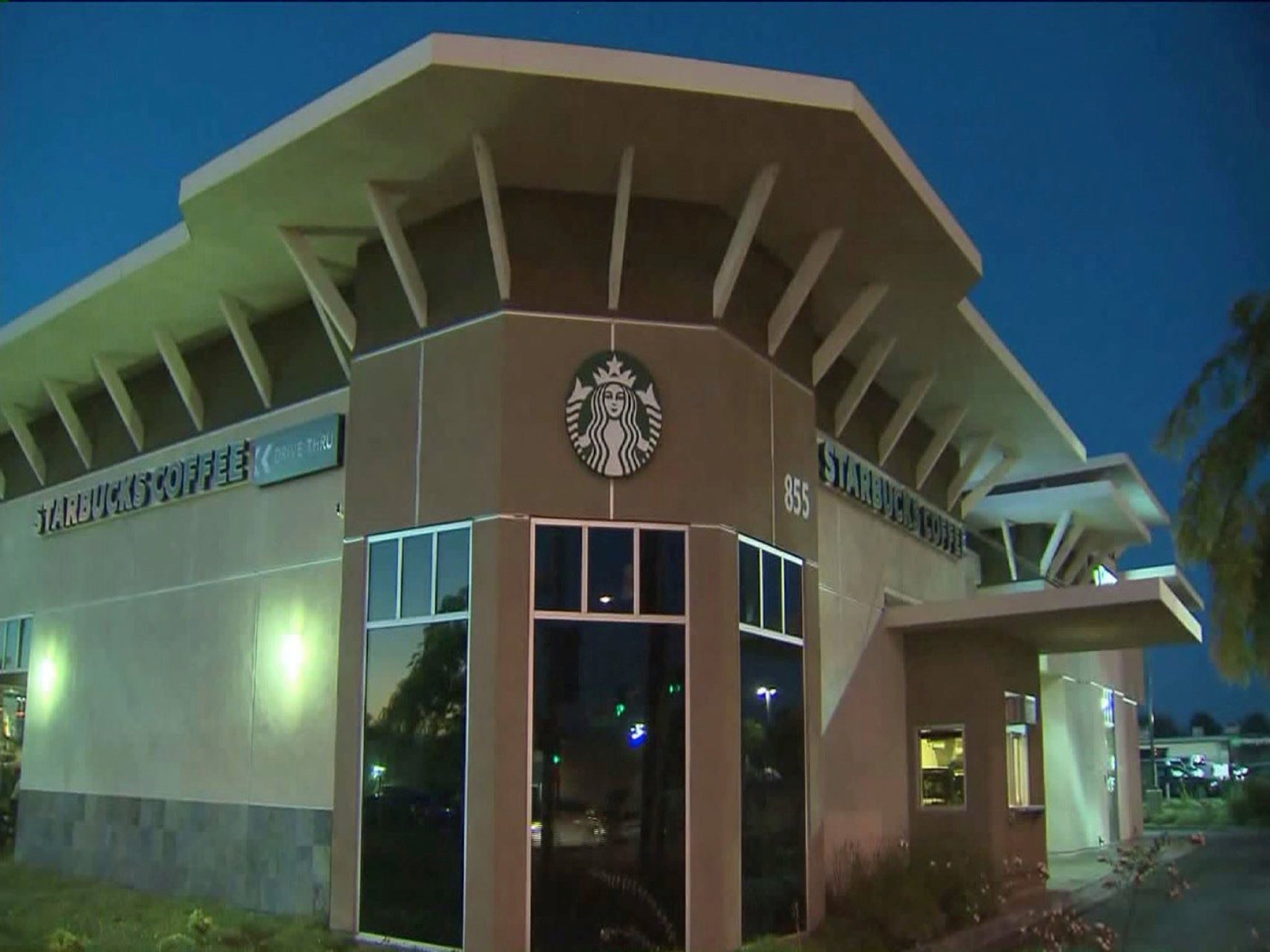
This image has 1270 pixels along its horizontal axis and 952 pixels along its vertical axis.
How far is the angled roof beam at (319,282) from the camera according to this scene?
1459 centimetres

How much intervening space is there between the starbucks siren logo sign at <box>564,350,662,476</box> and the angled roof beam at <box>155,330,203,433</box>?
744cm

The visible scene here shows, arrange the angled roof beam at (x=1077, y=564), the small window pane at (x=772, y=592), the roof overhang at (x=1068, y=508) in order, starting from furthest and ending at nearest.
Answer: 1. the angled roof beam at (x=1077, y=564)
2. the roof overhang at (x=1068, y=508)
3. the small window pane at (x=772, y=592)

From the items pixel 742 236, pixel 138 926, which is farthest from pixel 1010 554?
pixel 138 926

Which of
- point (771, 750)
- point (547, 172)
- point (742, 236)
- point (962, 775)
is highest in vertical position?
point (547, 172)

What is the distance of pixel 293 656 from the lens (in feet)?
51.4

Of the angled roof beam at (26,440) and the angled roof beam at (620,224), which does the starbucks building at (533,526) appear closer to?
the angled roof beam at (620,224)

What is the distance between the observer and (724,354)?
14055 mm

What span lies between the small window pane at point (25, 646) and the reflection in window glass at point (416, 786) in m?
10.9

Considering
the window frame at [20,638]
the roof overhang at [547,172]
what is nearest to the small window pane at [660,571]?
the roof overhang at [547,172]

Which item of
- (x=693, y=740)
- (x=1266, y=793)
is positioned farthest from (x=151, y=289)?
(x=1266, y=793)

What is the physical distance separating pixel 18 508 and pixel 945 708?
53.6 ft

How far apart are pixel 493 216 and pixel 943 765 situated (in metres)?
11.3

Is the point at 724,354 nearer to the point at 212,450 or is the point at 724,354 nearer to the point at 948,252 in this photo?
the point at 948,252

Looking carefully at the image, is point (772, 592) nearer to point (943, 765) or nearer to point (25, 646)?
point (943, 765)
